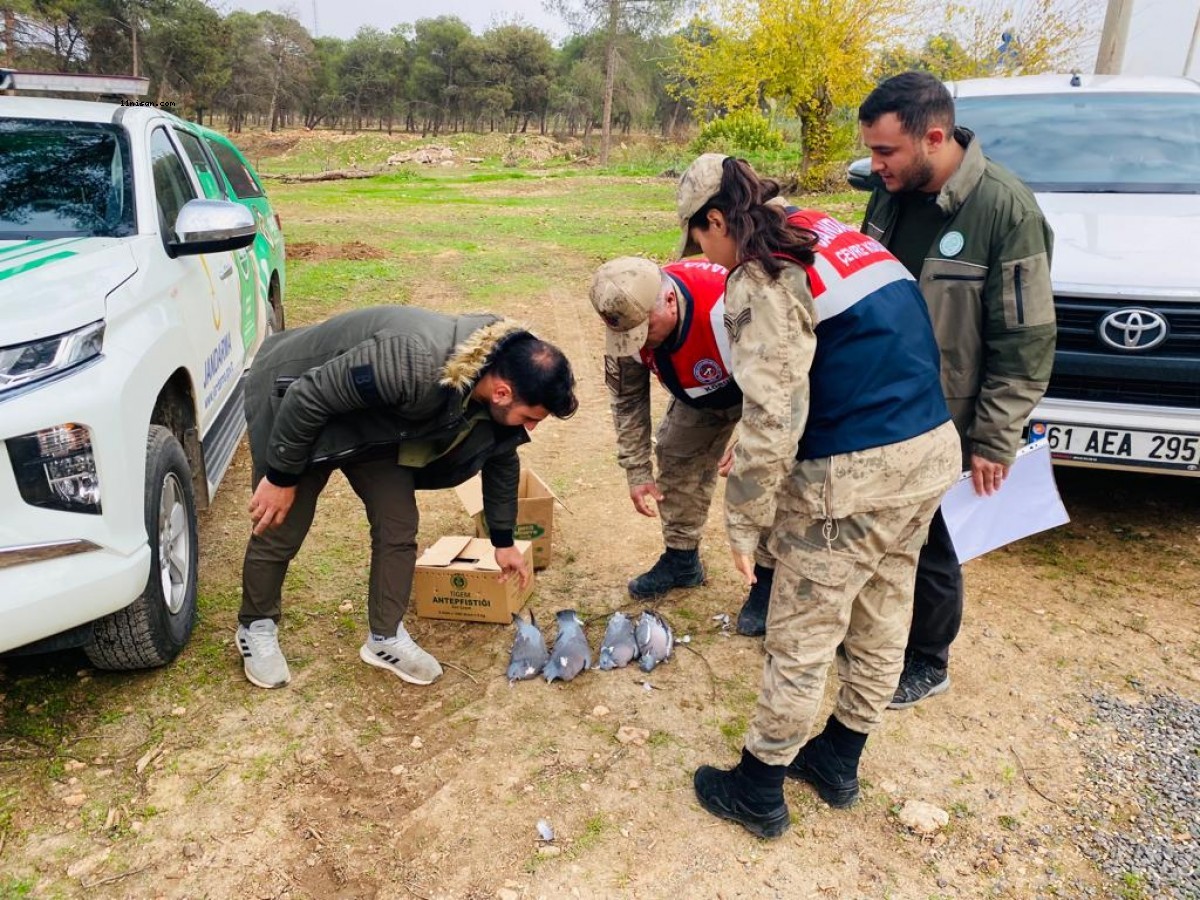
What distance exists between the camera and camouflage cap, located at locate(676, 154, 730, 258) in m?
2.13

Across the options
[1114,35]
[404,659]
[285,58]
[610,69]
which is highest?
[285,58]

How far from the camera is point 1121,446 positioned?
3721 mm

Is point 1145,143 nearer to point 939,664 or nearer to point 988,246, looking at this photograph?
point 988,246

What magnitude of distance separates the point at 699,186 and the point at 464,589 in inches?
79.7

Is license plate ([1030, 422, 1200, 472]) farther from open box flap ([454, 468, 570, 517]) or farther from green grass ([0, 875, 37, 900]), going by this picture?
green grass ([0, 875, 37, 900])

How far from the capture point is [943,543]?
9.64 feet

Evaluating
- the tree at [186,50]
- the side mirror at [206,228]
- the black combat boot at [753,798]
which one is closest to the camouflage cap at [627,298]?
the black combat boot at [753,798]

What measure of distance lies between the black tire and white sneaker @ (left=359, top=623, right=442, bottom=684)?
691 millimetres

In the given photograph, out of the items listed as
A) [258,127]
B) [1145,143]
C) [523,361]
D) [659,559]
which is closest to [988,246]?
[523,361]

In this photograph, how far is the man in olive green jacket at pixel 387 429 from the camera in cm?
252

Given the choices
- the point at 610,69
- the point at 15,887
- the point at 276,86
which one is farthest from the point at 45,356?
the point at 276,86

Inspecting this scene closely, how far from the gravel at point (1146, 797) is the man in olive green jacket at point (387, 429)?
2.03 meters

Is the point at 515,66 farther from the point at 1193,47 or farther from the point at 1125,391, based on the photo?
the point at 1125,391

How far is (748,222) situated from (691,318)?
2.69ft
